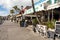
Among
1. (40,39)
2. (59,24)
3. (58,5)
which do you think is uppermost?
(58,5)

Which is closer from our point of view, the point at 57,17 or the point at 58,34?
the point at 58,34

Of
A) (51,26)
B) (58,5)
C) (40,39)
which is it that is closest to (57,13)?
(58,5)

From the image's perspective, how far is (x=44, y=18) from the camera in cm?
3250

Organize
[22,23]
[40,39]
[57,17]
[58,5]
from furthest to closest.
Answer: [22,23] < [57,17] < [58,5] < [40,39]

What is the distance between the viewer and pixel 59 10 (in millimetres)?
27109

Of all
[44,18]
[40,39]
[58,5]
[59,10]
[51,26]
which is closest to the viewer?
[40,39]

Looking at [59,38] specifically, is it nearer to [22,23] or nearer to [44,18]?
[44,18]

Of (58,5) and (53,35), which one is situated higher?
(58,5)

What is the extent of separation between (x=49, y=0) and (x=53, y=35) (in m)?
17.7

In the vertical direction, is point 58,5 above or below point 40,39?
above

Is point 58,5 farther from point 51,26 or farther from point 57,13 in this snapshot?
point 57,13

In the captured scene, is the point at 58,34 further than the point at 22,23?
No

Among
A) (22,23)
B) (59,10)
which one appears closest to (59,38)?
(59,10)

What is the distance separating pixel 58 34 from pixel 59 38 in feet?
0.86
